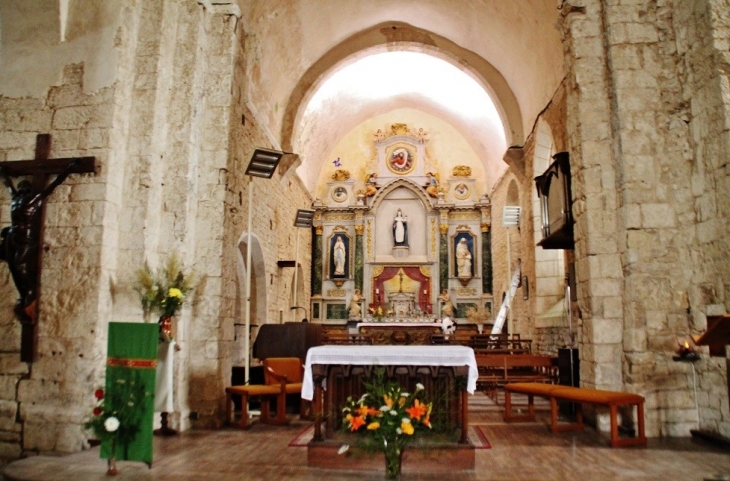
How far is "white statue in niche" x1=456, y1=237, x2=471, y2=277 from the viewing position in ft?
56.4

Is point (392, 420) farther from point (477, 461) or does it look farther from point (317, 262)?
point (317, 262)

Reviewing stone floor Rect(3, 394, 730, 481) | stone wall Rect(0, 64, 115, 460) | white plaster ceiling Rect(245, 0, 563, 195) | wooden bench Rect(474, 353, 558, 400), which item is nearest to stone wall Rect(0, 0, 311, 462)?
stone wall Rect(0, 64, 115, 460)

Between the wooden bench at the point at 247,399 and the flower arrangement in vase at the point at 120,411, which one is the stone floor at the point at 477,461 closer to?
the flower arrangement in vase at the point at 120,411

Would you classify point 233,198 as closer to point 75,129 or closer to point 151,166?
point 151,166

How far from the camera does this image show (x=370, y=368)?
506 centimetres

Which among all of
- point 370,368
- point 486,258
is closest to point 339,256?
point 486,258

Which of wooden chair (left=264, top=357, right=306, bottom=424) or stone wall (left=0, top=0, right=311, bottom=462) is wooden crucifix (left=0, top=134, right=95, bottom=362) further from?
wooden chair (left=264, top=357, right=306, bottom=424)

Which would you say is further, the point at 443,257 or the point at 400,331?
the point at 443,257

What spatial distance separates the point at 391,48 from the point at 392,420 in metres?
11.1

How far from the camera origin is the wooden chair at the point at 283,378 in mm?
6820

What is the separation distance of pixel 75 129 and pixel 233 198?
2.07 meters

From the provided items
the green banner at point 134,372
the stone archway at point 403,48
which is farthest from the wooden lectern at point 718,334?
the stone archway at point 403,48

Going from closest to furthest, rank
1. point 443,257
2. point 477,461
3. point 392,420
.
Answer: point 392,420, point 477,461, point 443,257

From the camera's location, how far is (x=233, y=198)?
7426 mm
